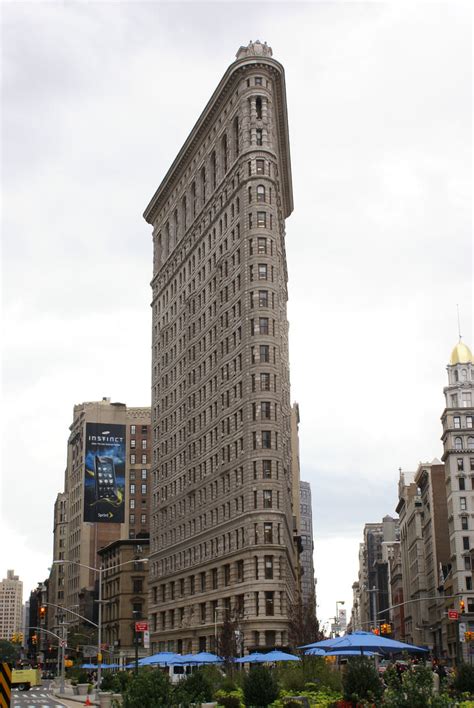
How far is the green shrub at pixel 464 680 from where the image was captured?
120 ft

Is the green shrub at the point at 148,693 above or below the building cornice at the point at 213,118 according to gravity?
below

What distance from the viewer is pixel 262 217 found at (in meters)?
102

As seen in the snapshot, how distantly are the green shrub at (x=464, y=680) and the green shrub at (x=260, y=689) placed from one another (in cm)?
740

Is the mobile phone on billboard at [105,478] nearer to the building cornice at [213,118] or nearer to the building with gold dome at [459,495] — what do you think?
the building cornice at [213,118]

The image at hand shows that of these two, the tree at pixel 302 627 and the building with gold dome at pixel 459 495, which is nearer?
the tree at pixel 302 627

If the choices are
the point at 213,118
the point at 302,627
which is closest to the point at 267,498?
the point at 302,627

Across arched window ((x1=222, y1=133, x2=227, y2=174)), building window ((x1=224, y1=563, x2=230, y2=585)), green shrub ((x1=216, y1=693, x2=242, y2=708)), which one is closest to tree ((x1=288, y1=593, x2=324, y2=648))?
building window ((x1=224, y1=563, x2=230, y2=585))

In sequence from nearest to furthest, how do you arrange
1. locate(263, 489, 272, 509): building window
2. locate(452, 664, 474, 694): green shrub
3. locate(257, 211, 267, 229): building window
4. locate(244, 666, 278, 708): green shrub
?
locate(244, 666, 278, 708): green shrub, locate(452, 664, 474, 694): green shrub, locate(263, 489, 272, 509): building window, locate(257, 211, 267, 229): building window

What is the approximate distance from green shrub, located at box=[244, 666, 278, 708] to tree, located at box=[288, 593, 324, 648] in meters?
46.9

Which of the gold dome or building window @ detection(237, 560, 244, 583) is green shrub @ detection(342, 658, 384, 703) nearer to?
building window @ detection(237, 560, 244, 583)

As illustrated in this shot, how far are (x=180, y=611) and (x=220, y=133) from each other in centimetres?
5980

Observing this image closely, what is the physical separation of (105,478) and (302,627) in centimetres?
4161

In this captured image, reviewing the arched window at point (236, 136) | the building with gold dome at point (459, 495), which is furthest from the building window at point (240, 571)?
the arched window at point (236, 136)

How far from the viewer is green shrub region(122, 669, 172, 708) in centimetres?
Answer: 2214
